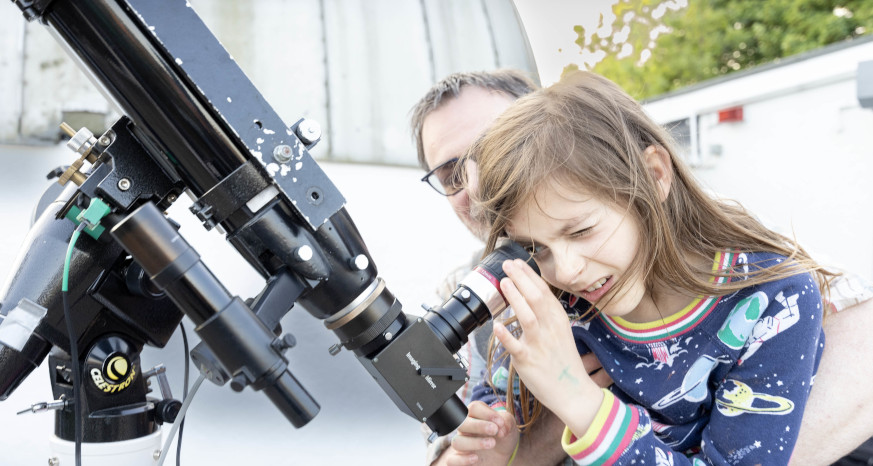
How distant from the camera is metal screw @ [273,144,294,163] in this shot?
2.56 feet

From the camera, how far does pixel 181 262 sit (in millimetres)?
718

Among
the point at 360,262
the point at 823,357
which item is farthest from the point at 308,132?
the point at 823,357

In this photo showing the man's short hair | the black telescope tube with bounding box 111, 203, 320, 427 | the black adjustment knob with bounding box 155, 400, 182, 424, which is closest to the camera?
the black telescope tube with bounding box 111, 203, 320, 427

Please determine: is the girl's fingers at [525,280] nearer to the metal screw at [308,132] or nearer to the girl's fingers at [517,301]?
the girl's fingers at [517,301]

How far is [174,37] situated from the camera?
0.75 meters

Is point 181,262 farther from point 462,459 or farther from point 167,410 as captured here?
point 462,459

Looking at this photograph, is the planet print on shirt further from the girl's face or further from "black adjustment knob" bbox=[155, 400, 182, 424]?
"black adjustment knob" bbox=[155, 400, 182, 424]

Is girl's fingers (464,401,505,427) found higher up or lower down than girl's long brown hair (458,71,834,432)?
lower down

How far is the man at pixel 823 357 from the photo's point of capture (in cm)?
119

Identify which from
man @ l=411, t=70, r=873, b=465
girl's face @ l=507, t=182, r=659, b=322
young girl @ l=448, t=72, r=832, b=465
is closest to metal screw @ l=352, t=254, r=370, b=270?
young girl @ l=448, t=72, r=832, b=465

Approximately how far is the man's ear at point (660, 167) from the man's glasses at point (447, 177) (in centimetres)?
54

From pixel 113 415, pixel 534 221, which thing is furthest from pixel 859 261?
pixel 113 415

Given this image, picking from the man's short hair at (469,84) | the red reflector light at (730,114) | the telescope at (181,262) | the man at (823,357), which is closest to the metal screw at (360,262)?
the telescope at (181,262)

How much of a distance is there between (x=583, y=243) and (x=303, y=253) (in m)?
0.52
